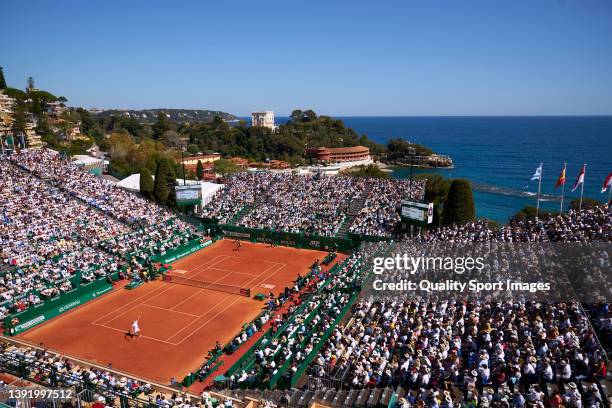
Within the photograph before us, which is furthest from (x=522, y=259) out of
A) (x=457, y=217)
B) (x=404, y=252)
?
(x=457, y=217)

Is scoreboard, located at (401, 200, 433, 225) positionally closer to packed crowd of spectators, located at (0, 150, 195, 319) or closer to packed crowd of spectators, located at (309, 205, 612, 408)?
packed crowd of spectators, located at (309, 205, 612, 408)

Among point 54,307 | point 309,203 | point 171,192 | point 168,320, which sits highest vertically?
point 171,192

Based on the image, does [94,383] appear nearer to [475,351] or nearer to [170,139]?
[475,351]

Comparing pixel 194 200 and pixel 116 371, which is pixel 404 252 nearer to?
pixel 116 371

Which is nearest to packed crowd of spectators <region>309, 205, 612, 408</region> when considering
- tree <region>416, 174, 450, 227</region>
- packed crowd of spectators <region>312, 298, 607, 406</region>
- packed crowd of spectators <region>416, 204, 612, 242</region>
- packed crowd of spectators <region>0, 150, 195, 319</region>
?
packed crowd of spectators <region>312, 298, 607, 406</region>

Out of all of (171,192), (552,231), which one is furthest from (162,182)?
(552,231)

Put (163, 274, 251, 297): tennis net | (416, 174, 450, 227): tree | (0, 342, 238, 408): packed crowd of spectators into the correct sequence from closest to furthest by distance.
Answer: (0, 342, 238, 408): packed crowd of spectators, (163, 274, 251, 297): tennis net, (416, 174, 450, 227): tree

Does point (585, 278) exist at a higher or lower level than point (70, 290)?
higher
